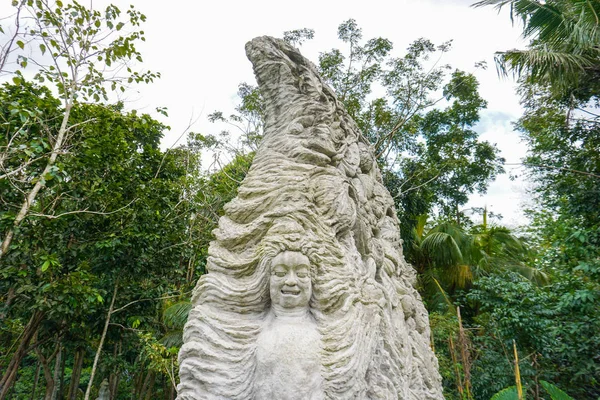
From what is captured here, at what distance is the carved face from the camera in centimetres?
216

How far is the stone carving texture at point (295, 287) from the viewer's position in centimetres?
201

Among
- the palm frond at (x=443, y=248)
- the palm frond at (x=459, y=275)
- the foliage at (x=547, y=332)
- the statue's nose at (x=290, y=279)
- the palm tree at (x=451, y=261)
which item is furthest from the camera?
the palm frond at (x=459, y=275)

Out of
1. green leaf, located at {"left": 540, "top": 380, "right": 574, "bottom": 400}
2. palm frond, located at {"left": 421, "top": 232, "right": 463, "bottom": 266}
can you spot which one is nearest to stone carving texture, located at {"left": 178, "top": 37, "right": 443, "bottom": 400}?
green leaf, located at {"left": 540, "top": 380, "right": 574, "bottom": 400}

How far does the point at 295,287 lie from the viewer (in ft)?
7.11

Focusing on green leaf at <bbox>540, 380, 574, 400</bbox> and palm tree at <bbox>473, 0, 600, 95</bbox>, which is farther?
palm tree at <bbox>473, 0, 600, 95</bbox>

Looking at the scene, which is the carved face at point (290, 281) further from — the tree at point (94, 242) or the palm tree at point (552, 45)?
the palm tree at point (552, 45)

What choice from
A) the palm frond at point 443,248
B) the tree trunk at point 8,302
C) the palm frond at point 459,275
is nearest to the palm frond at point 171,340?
the tree trunk at point 8,302

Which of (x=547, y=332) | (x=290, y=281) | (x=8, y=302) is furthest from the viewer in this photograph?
(x=547, y=332)

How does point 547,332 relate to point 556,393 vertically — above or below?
above

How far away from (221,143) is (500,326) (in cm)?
705

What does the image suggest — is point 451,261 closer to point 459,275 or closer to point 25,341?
point 459,275

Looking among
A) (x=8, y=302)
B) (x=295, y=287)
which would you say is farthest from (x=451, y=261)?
(x=8, y=302)

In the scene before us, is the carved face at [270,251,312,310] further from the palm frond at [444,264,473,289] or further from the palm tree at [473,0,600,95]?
the palm frond at [444,264,473,289]

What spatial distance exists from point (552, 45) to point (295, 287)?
22.0ft
